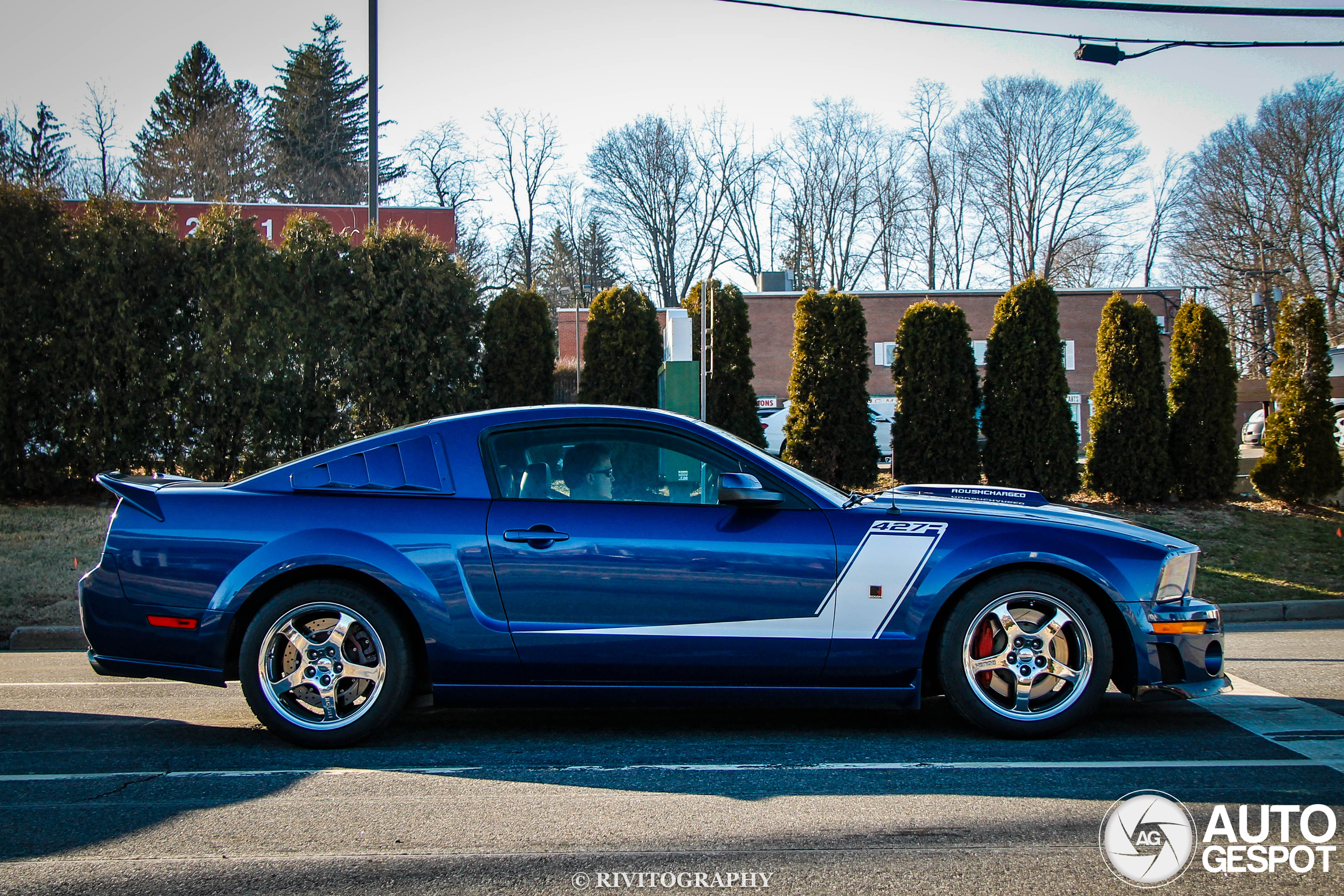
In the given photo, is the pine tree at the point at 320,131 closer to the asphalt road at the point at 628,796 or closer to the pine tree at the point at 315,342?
the pine tree at the point at 315,342

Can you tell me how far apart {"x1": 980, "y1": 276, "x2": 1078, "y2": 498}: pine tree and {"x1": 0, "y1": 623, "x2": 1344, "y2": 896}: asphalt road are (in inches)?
305

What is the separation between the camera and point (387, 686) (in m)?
4.35

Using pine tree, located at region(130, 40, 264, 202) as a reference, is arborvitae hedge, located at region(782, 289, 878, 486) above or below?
below

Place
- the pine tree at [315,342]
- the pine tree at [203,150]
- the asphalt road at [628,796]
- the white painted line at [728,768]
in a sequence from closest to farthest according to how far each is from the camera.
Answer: the asphalt road at [628,796], the white painted line at [728,768], the pine tree at [315,342], the pine tree at [203,150]

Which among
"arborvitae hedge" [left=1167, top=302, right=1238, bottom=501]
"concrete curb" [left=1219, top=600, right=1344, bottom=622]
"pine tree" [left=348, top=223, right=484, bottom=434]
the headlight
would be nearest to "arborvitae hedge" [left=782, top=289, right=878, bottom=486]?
"arborvitae hedge" [left=1167, top=302, right=1238, bottom=501]

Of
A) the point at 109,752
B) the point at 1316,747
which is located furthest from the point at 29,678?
the point at 1316,747

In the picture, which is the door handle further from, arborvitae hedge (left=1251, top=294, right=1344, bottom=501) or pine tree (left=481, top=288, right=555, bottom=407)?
arborvitae hedge (left=1251, top=294, right=1344, bottom=501)

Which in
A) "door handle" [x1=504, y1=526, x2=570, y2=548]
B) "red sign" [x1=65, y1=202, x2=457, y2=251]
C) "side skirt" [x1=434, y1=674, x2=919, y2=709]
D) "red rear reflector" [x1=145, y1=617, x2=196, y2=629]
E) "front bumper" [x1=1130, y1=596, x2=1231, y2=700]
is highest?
"red sign" [x1=65, y1=202, x2=457, y2=251]

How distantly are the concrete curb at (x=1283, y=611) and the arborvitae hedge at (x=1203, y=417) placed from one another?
13.7ft

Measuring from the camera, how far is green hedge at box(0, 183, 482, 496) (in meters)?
12.2

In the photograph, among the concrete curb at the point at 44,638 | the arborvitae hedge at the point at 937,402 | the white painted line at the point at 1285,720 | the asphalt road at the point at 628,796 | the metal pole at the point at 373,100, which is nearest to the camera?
the asphalt road at the point at 628,796

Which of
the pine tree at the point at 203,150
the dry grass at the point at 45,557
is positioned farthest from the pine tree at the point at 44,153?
the dry grass at the point at 45,557

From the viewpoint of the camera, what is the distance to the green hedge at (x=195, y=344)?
40.2 feet

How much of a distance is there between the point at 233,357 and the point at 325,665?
29.7 ft
